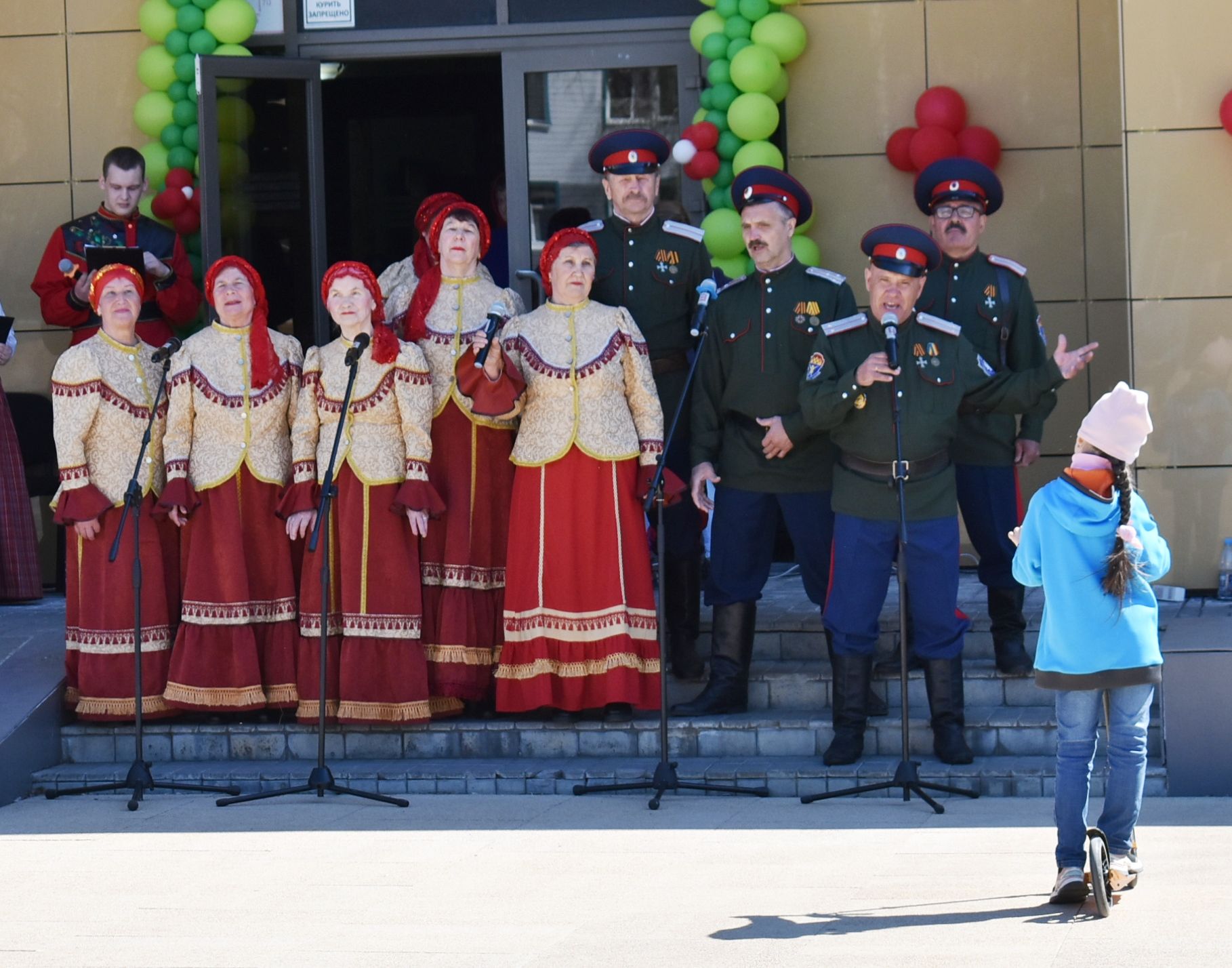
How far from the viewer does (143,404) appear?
23.0ft

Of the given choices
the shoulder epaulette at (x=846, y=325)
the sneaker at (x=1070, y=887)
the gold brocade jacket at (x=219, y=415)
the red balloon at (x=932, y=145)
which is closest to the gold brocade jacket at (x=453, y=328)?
the gold brocade jacket at (x=219, y=415)

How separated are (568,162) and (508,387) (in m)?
2.57

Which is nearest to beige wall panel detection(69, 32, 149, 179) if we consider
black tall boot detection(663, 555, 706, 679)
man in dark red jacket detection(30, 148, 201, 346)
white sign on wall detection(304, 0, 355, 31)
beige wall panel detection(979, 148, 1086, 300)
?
man in dark red jacket detection(30, 148, 201, 346)

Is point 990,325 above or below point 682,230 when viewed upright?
below

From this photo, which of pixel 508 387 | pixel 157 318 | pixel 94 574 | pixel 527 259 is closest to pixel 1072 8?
pixel 527 259

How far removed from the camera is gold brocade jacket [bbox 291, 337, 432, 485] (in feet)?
22.1

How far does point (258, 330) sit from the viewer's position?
275 inches

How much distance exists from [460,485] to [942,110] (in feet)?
9.38

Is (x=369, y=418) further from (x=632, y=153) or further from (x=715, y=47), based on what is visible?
(x=715, y=47)

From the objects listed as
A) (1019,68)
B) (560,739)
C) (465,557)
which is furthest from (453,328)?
(1019,68)

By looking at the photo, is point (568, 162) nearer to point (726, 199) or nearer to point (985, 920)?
point (726, 199)

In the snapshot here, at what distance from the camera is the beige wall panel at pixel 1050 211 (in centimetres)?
847

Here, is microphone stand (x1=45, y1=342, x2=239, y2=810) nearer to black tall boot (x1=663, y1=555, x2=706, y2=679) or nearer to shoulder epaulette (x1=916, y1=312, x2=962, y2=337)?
black tall boot (x1=663, y1=555, x2=706, y2=679)

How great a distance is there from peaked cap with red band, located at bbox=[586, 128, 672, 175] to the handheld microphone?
748 millimetres
